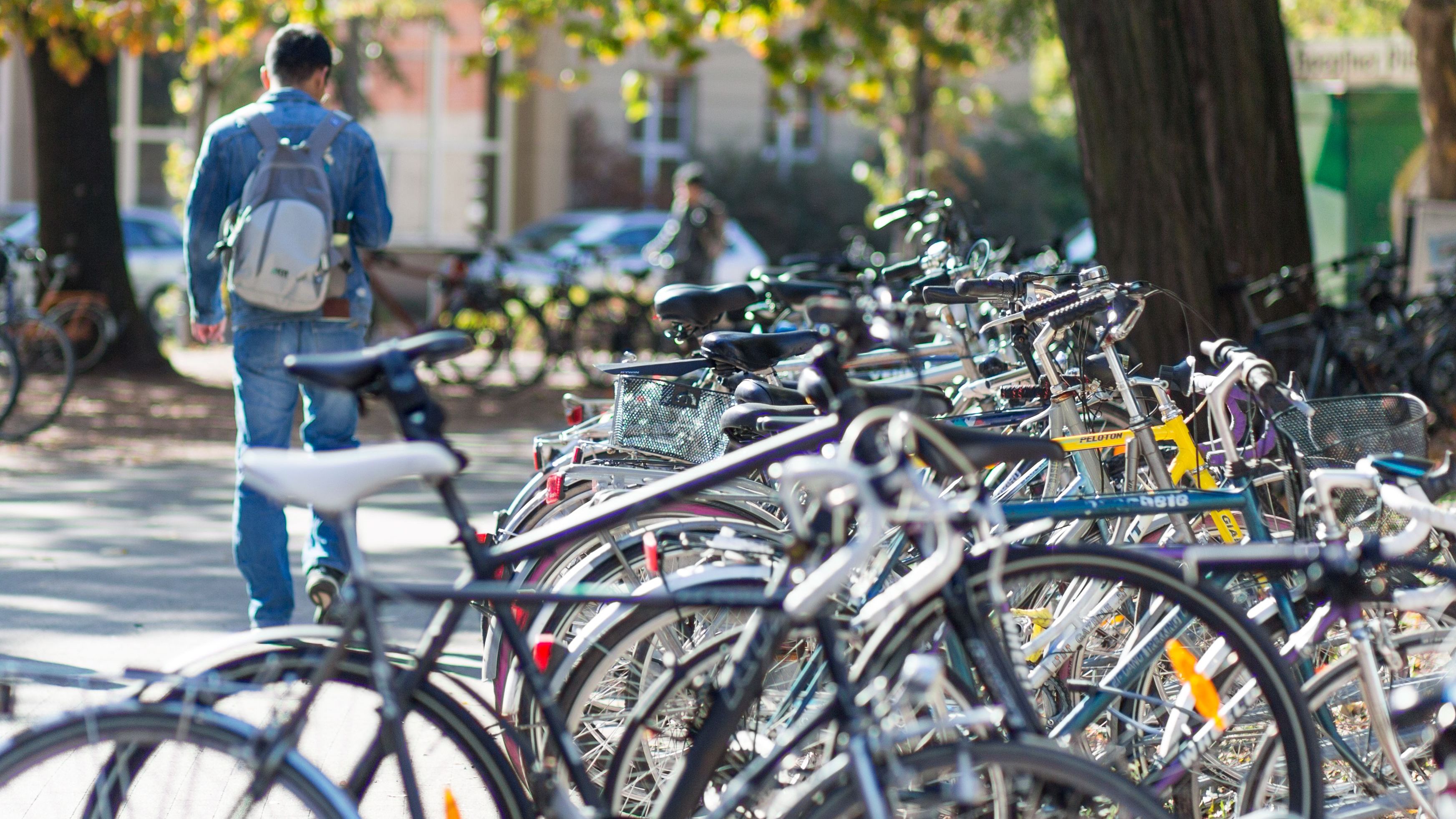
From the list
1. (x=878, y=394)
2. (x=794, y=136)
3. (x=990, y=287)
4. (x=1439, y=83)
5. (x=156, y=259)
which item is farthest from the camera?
(x=794, y=136)

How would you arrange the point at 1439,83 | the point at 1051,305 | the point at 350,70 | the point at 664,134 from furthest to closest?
the point at 664,134 < the point at 350,70 < the point at 1439,83 < the point at 1051,305

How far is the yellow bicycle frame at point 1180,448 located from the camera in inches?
143

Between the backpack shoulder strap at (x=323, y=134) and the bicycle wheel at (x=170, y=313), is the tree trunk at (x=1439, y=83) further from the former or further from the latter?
the bicycle wheel at (x=170, y=313)

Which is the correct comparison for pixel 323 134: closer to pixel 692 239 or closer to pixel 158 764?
pixel 158 764

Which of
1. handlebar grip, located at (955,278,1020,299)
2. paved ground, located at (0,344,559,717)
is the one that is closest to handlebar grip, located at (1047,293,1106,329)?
handlebar grip, located at (955,278,1020,299)

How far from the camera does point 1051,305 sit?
3.69 m

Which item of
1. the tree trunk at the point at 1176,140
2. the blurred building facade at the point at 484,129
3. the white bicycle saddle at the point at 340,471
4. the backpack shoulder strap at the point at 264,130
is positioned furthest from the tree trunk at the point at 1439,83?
the blurred building facade at the point at 484,129

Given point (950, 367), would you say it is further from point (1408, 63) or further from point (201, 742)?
point (1408, 63)

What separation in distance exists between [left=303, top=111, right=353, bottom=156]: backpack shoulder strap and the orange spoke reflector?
3129 millimetres

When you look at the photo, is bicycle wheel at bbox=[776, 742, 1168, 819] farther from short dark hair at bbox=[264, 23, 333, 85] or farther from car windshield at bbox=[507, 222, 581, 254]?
car windshield at bbox=[507, 222, 581, 254]

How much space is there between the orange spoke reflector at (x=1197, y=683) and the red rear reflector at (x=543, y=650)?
1.13m

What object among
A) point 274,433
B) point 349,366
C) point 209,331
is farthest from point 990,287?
point 209,331

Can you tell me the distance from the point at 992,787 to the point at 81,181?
39.1 ft

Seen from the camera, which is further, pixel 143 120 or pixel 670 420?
pixel 143 120
